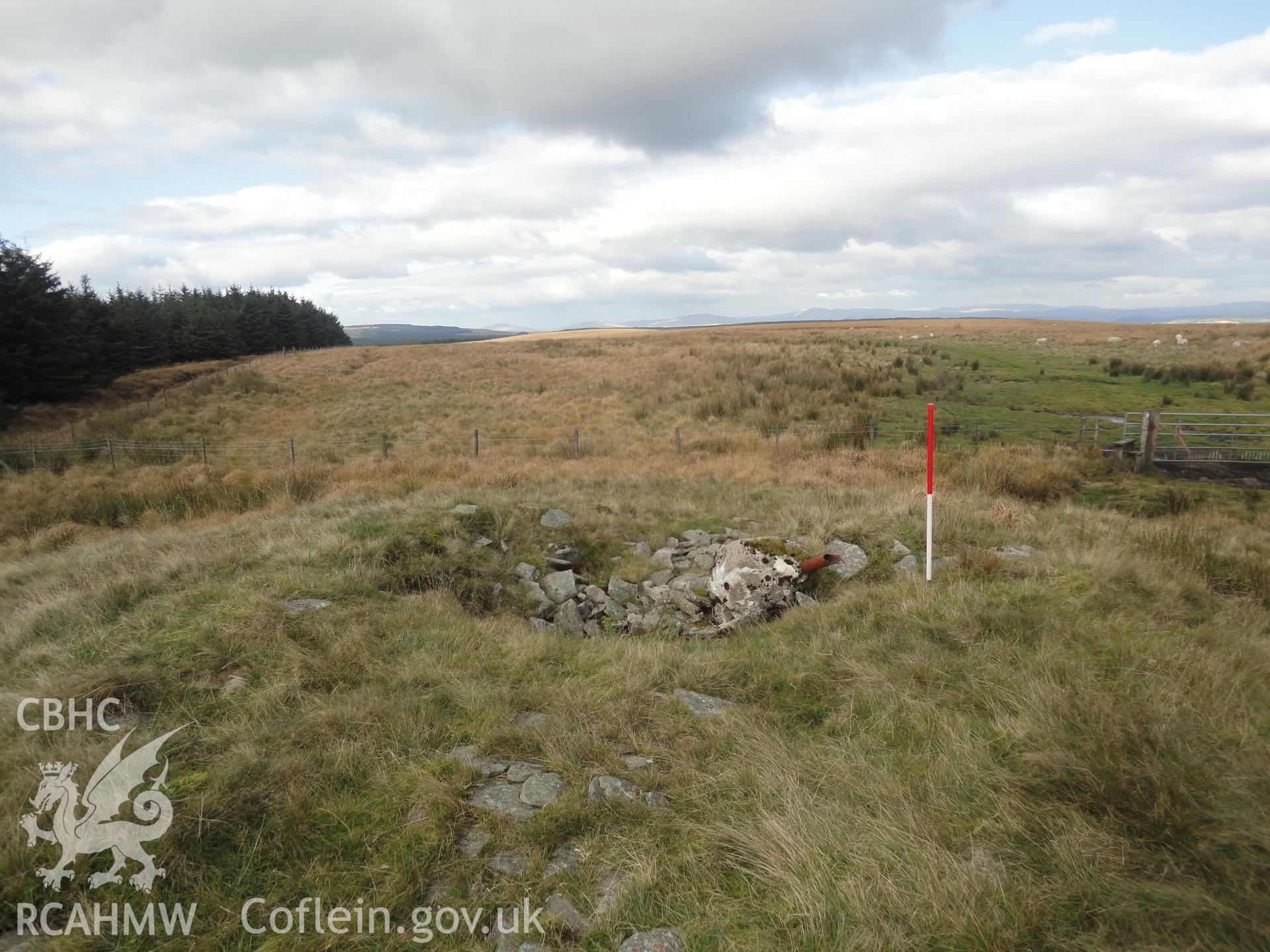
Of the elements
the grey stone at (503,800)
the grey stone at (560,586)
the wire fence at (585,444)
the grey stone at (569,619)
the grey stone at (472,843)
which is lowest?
the grey stone at (569,619)

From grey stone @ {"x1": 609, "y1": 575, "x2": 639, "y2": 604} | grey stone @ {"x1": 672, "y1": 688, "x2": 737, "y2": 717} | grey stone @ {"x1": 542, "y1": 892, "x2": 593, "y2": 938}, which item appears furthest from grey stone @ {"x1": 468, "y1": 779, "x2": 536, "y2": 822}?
grey stone @ {"x1": 609, "y1": 575, "x2": 639, "y2": 604}

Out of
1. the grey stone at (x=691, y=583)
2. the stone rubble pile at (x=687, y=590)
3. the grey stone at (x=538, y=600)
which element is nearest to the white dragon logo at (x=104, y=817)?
the stone rubble pile at (x=687, y=590)

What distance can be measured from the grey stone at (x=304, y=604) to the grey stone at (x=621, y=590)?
135 inches

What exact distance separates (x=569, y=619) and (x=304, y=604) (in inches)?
115

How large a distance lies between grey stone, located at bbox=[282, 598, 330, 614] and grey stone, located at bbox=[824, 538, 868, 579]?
5.97 m

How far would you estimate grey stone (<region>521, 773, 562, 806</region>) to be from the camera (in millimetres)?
3688

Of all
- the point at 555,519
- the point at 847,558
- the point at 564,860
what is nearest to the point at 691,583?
the point at 847,558

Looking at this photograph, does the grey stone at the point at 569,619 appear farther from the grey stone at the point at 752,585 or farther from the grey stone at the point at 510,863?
the grey stone at the point at 510,863

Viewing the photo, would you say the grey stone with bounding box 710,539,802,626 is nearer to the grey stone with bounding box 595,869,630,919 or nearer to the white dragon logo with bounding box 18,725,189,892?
the grey stone with bounding box 595,869,630,919

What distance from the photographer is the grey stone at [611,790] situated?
3672 millimetres

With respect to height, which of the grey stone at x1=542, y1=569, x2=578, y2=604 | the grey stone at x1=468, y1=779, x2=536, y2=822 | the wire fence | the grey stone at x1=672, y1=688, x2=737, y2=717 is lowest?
the grey stone at x1=542, y1=569, x2=578, y2=604

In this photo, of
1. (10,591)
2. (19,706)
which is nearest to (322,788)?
(19,706)

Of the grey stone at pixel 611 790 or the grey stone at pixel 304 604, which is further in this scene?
the grey stone at pixel 304 604

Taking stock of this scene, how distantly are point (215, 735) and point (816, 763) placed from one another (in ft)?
12.6
